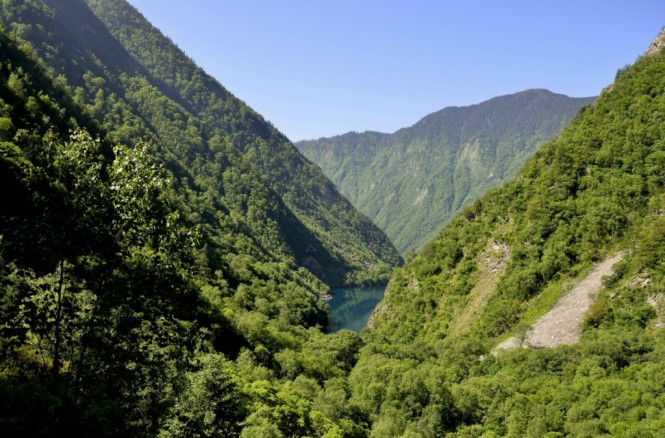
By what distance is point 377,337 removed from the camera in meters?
116

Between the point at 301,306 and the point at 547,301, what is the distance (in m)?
83.1

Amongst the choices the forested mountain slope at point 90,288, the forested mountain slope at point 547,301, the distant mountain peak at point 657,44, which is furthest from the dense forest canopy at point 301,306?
the distant mountain peak at point 657,44

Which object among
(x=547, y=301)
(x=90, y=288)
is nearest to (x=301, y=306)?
(x=547, y=301)

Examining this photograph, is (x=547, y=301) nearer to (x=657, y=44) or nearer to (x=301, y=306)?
(x=301, y=306)

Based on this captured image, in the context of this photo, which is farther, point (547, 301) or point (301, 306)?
point (301, 306)

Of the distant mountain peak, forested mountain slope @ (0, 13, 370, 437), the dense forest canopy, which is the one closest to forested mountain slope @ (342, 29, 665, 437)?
the dense forest canopy

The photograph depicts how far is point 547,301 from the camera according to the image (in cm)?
9925

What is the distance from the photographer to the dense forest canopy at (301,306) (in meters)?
13.8

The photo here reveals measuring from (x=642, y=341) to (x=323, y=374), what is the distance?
53389mm

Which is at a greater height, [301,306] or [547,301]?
[547,301]

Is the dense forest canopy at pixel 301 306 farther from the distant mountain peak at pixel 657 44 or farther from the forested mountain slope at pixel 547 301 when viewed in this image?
the distant mountain peak at pixel 657 44

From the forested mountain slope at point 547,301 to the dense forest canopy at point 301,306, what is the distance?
431 mm

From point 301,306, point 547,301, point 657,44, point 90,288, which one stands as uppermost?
point 657,44

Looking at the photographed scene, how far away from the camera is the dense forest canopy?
13.8m
